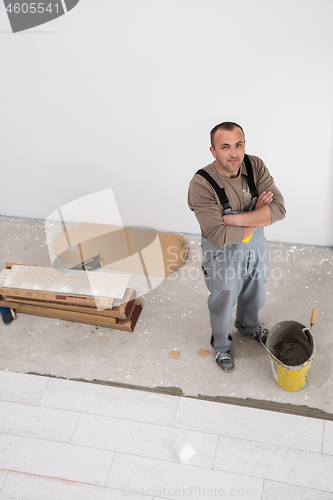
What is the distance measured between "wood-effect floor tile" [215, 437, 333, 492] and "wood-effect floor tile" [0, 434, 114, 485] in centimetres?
68

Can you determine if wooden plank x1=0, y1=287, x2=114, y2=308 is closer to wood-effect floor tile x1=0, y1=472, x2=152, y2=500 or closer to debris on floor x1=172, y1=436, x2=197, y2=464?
debris on floor x1=172, y1=436, x2=197, y2=464

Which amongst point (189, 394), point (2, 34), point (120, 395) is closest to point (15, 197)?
point (2, 34)

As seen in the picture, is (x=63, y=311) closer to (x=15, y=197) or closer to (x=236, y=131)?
(x=15, y=197)

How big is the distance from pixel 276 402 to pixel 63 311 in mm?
1593

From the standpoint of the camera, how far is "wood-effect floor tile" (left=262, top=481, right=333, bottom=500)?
2145mm

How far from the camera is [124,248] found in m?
3.60

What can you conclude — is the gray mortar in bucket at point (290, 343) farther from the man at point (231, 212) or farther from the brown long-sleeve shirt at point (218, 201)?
the brown long-sleeve shirt at point (218, 201)

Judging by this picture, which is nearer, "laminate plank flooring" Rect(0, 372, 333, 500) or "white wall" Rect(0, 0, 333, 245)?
"laminate plank flooring" Rect(0, 372, 333, 500)

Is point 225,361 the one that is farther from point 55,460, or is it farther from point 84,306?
point 55,460

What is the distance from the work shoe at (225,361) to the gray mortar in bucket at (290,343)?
29 cm

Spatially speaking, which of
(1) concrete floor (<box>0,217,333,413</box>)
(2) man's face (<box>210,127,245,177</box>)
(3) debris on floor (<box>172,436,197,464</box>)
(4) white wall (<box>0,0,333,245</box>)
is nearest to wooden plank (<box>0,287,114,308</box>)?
(1) concrete floor (<box>0,217,333,413</box>)

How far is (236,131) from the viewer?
205 cm

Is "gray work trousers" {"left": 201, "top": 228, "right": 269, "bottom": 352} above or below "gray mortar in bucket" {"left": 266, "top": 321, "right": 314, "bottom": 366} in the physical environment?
above

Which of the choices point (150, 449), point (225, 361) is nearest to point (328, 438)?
point (225, 361)
